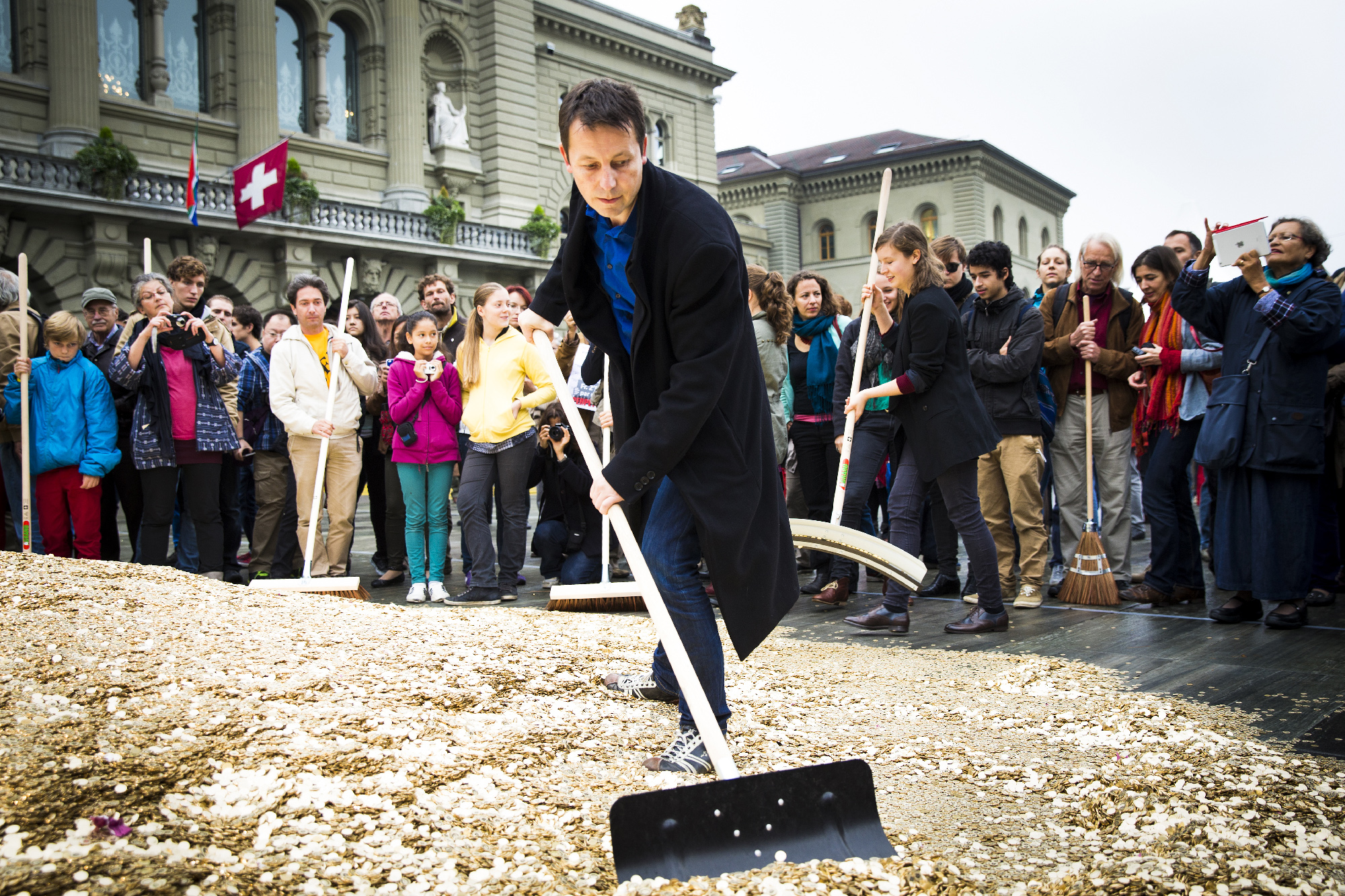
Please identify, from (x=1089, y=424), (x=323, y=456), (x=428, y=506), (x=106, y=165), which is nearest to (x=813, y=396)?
(x=1089, y=424)

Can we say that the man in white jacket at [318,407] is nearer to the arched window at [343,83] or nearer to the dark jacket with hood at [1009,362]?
the dark jacket with hood at [1009,362]

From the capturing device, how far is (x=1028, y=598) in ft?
18.1

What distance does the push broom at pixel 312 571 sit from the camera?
528 centimetres

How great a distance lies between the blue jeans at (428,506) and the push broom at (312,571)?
1.78ft

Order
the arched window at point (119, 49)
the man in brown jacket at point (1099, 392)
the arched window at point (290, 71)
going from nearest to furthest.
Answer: the man in brown jacket at point (1099, 392)
the arched window at point (119, 49)
the arched window at point (290, 71)

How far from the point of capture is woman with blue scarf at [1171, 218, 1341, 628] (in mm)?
4520

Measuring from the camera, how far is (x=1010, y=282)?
230 inches

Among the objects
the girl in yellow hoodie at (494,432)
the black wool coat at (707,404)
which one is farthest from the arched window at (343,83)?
the black wool coat at (707,404)

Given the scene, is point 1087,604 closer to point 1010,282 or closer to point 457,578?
point 1010,282

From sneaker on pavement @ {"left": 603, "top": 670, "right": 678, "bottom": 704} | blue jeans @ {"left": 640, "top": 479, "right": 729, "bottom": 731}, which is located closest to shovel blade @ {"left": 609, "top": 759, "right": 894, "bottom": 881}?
blue jeans @ {"left": 640, "top": 479, "right": 729, "bottom": 731}

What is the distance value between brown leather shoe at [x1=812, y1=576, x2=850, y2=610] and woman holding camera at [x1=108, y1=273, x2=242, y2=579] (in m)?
3.92

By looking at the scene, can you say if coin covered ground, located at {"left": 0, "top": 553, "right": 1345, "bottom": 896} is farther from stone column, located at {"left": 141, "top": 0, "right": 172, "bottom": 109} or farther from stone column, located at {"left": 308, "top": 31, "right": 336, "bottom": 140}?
stone column, located at {"left": 308, "top": 31, "right": 336, "bottom": 140}

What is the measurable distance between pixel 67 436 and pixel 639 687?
471cm

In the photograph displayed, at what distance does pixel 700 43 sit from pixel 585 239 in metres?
33.0
